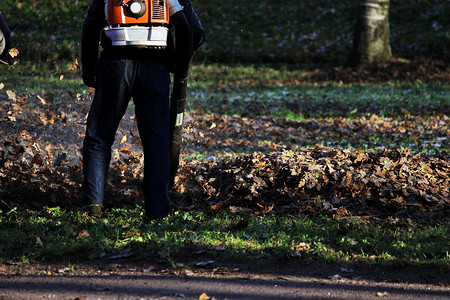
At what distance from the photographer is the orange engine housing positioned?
4.86 meters

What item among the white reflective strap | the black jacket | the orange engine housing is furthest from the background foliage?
the orange engine housing

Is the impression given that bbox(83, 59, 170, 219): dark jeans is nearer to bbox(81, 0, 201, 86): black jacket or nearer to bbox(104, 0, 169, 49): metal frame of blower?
bbox(81, 0, 201, 86): black jacket

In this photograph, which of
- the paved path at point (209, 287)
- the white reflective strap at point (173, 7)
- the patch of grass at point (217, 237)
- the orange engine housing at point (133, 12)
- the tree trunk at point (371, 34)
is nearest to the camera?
the paved path at point (209, 287)

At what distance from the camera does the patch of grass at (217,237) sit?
474 centimetres

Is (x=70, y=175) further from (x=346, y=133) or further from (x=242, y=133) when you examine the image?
(x=346, y=133)

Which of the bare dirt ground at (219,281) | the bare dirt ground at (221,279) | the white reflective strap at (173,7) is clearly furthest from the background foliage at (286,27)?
the bare dirt ground at (219,281)

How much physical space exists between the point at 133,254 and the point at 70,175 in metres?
1.95

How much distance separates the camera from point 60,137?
7348 millimetres

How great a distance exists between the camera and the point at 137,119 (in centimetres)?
517

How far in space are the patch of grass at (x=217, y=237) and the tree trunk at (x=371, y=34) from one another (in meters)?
11.9

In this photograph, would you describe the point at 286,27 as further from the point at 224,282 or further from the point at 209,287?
the point at 209,287

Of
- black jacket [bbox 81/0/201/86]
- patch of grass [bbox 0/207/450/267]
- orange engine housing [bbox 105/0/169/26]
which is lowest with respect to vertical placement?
patch of grass [bbox 0/207/450/267]

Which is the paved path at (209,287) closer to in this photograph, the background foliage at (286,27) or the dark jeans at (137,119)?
the dark jeans at (137,119)

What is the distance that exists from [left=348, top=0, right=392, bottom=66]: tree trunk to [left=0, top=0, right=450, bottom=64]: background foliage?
158 cm
